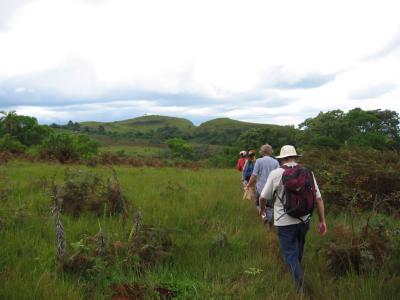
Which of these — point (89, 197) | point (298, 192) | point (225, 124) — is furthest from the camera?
point (225, 124)

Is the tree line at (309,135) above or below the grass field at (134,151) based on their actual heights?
above

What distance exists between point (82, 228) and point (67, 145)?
1969cm

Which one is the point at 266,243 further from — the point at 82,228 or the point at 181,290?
the point at 82,228

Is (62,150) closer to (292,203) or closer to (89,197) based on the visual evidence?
(89,197)

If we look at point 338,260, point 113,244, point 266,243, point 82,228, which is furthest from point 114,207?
point 338,260

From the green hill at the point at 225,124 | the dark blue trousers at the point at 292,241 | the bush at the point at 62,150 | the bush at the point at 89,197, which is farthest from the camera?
the green hill at the point at 225,124

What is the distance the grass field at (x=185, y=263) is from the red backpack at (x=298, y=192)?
0.95 meters

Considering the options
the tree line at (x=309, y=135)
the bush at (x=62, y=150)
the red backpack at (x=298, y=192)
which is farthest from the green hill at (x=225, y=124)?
the red backpack at (x=298, y=192)

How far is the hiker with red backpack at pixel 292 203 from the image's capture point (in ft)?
17.1

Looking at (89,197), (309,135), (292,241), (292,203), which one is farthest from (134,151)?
(292,203)

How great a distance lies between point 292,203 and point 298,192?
165mm

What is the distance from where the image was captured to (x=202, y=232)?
7566 mm

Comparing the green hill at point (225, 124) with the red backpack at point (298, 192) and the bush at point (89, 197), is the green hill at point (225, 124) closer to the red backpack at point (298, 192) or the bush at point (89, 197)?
the bush at point (89, 197)

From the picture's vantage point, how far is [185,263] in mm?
5930
